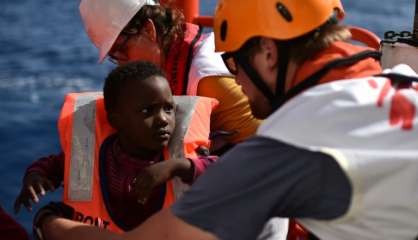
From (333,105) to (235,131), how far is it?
3.96ft

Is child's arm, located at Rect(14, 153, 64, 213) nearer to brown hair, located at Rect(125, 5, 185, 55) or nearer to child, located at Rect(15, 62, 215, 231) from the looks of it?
child, located at Rect(15, 62, 215, 231)

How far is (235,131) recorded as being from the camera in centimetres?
275

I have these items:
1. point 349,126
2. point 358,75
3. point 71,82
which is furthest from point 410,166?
point 71,82

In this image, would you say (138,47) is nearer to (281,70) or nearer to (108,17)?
(108,17)

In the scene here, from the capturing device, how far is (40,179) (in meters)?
2.44

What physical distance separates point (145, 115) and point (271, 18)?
2.55 feet

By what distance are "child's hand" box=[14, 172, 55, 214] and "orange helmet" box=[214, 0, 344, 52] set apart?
33.8 inches

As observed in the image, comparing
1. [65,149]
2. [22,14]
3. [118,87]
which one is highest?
[118,87]

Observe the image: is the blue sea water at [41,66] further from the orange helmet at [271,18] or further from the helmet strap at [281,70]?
the helmet strap at [281,70]

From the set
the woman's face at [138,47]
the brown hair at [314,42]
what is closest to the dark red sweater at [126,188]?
the woman's face at [138,47]

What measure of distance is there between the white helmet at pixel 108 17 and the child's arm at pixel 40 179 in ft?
1.50

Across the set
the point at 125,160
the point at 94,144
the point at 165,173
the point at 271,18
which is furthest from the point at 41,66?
the point at 271,18

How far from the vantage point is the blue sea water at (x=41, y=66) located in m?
6.44

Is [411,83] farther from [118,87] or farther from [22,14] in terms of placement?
[22,14]
